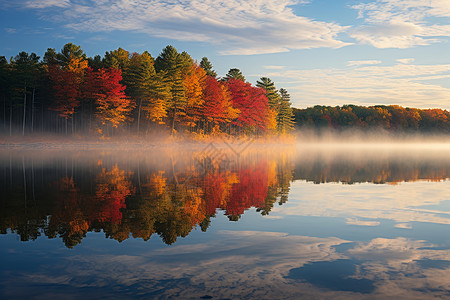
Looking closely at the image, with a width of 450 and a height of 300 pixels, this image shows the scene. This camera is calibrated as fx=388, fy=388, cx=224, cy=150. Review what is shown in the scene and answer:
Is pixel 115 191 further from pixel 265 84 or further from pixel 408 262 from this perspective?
pixel 265 84

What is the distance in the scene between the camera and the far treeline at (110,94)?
6462cm

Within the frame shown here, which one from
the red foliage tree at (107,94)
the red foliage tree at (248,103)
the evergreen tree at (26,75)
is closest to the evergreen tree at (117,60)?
the red foliage tree at (107,94)

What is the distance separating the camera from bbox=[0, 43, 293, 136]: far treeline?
64.6 meters

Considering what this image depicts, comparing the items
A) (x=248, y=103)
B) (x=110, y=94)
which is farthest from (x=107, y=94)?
(x=248, y=103)

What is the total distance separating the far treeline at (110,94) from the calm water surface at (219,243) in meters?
50.3

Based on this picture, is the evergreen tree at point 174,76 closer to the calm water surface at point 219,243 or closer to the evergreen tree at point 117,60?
the evergreen tree at point 117,60

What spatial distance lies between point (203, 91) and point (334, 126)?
128 m

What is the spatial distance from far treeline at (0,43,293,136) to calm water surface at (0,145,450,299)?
165 ft

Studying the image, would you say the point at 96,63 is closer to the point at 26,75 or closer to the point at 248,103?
the point at 26,75

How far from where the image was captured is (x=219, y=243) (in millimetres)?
8867

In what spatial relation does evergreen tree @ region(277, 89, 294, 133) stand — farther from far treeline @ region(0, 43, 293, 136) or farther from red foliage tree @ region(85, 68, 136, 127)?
red foliage tree @ region(85, 68, 136, 127)

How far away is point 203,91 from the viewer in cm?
8081

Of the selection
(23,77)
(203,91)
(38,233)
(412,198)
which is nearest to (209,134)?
(203,91)

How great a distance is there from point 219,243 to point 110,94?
58.8 m
